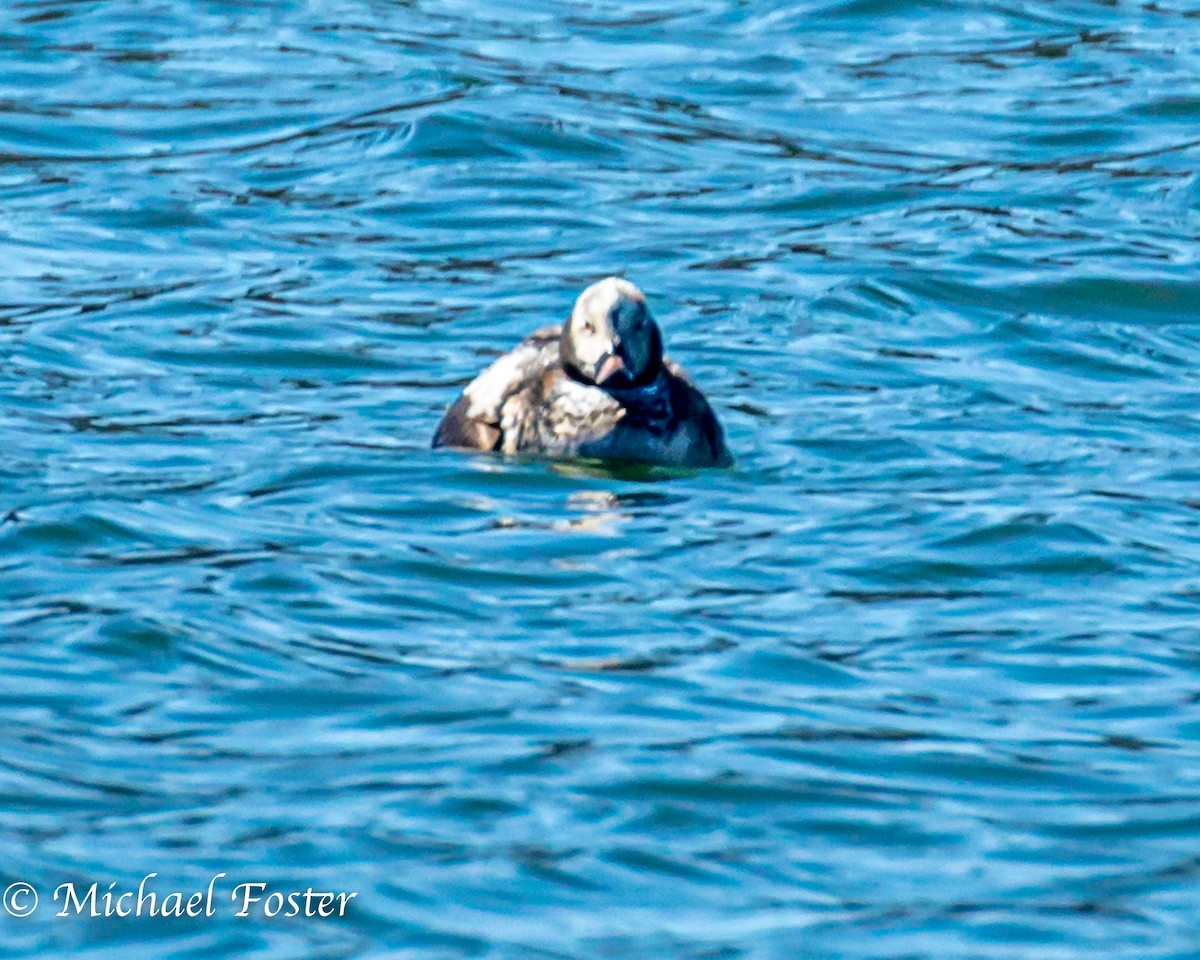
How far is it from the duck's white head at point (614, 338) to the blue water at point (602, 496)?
410 millimetres

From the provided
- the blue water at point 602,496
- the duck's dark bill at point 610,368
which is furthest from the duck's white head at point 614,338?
the blue water at point 602,496

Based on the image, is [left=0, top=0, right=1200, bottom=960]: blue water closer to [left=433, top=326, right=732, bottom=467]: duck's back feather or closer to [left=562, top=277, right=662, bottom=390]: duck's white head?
[left=433, top=326, right=732, bottom=467]: duck's back feather

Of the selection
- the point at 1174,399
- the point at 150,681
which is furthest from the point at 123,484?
the point at 1174,399

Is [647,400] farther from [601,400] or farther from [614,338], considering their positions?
[614,338]

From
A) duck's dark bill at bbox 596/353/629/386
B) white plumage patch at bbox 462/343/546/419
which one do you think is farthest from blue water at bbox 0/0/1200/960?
duck's dark bill at bbox 596/353/629/386

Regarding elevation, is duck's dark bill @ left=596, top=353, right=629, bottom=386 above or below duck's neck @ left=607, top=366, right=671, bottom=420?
above

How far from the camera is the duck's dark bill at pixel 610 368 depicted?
10.4 m

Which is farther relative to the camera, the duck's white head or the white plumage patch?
the white plumage patch

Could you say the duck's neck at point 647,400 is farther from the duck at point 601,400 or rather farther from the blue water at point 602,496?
the blue water at point 602,496

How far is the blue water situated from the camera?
22.8ft

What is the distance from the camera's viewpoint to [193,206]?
49.6 ft

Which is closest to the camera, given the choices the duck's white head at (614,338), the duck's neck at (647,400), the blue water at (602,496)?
the blue water at (602,496)

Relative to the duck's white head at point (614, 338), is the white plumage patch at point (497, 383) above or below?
below

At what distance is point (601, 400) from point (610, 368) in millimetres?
155
